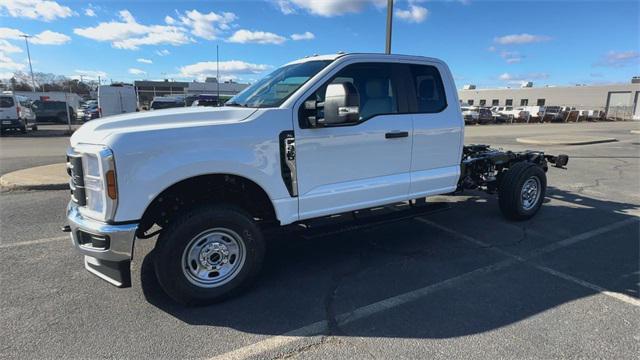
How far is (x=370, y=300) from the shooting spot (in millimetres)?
3752

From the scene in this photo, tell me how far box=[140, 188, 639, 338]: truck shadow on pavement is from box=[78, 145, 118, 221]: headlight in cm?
97

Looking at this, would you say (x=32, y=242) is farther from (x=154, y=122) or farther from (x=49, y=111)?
A: (x=49, y=111)

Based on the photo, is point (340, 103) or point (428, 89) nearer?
point (340, 103)

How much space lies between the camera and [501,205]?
6172 millimetres

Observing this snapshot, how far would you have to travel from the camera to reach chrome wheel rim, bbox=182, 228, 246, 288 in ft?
11.7

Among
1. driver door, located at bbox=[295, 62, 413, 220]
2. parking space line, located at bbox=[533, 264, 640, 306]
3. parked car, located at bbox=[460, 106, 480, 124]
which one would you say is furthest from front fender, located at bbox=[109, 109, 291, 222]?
parked car, located at bbox=[460, 106, 480, 124]

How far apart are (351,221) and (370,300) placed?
0.94m

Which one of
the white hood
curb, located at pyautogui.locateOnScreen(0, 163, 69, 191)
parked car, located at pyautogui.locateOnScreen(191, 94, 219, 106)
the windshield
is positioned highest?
the windshield

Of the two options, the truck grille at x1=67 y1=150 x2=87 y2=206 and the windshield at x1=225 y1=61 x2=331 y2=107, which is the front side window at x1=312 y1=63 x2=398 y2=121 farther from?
the truck grille at x1=67 y1=150 x2=87 y2=206

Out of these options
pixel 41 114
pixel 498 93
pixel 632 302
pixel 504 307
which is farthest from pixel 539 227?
pixel 498 93

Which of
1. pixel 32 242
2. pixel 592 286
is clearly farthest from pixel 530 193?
pixel 32 242

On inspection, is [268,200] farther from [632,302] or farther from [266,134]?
[632,302]

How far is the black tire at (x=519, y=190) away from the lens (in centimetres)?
594

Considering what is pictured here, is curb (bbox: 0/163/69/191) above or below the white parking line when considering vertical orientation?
above
